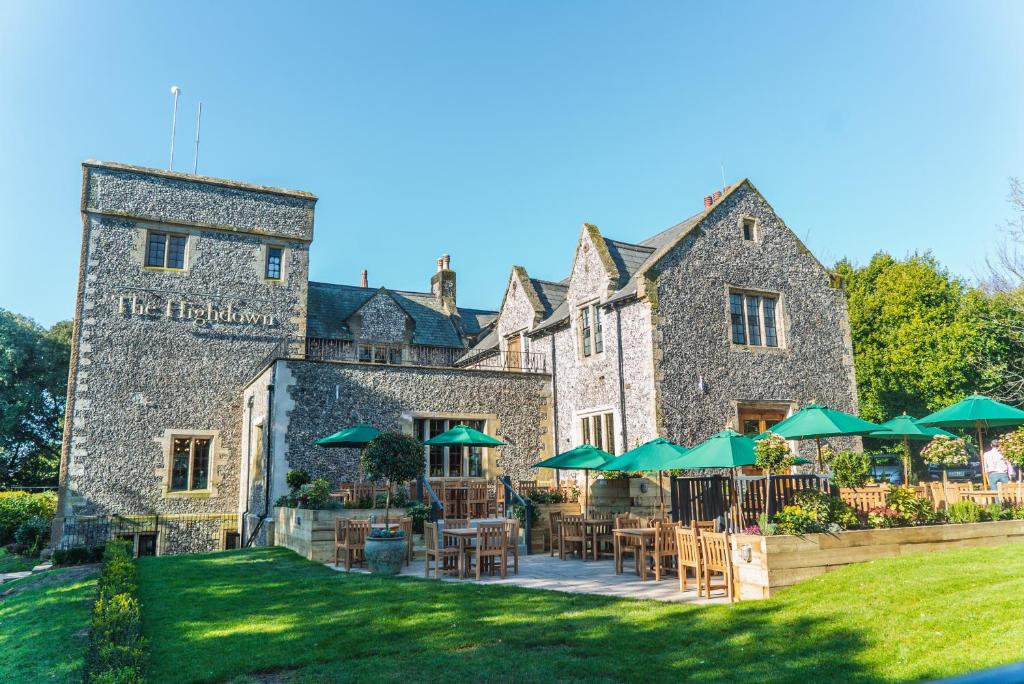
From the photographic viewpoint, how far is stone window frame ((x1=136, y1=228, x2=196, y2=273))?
22.9 meters

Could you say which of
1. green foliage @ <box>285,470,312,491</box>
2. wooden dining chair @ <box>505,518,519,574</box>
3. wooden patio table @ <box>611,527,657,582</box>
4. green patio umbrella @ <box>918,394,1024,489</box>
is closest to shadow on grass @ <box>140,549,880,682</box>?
wooden dining chair @ <box>505,518,519,574</box>

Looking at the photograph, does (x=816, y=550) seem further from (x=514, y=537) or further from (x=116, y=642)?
(x=116, y=642)

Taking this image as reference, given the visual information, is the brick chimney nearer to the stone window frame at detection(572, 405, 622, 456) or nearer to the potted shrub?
the stone window frame at detection(572, 405, 622, 456)

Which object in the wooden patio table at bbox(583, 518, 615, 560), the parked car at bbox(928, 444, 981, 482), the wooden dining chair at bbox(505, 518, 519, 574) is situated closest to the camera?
the wooden dining chair at bbox(505, 518, 519, 574)

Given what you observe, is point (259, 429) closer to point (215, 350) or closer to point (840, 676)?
point (215, 350)

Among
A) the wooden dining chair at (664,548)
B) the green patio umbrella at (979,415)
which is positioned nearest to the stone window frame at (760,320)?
the green patio umbrella at (979,415)

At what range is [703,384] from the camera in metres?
17.8

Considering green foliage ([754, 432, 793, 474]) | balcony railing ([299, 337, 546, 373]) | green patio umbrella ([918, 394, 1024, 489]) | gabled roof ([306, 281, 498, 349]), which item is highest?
gabled roof ([306, 281, 498, 349])

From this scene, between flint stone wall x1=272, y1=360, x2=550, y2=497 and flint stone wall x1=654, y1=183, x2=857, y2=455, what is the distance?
17.2 feet

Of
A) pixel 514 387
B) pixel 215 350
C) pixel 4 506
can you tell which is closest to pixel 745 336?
pixel 514 387

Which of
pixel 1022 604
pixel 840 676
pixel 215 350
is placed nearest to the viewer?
pixel 840 676

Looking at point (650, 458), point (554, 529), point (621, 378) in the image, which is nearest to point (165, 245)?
point (621, 378)

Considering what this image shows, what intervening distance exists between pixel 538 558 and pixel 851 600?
7.16 meters

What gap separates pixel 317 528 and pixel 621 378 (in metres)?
8.63
